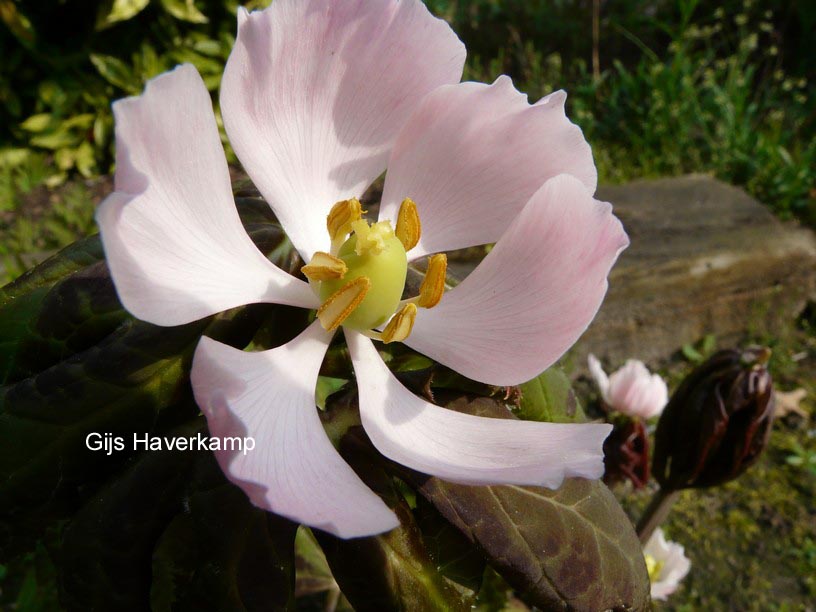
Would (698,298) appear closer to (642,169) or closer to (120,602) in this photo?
(642,169)

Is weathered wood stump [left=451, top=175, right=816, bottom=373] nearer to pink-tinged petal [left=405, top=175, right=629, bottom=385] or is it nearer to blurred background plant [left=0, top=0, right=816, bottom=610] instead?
blurred background plant [left=0, top=0, right=816, bottom=610]

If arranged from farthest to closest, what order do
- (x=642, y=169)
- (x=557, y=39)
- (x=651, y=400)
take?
1. (x=557, y=39)
2. (x=642, y=169)
3. (x=651, y=400)

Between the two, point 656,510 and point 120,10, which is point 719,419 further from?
point 120,10

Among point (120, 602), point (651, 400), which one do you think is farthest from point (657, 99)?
point (120, 602)

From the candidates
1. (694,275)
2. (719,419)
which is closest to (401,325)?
(719,419)

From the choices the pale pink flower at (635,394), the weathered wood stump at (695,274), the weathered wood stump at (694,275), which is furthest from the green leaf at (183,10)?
the pale pink flower at (635,394)

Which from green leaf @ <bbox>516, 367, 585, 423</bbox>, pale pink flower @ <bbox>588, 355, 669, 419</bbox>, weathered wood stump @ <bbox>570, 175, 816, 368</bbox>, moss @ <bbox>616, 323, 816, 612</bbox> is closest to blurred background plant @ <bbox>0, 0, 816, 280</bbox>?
weathered wood stump @ <bbox>570, 175, 816, 368</bbox>
